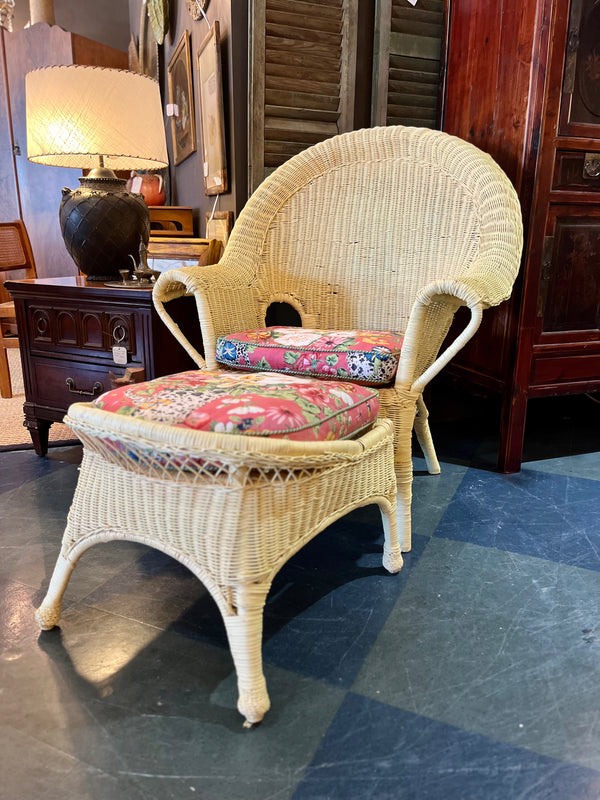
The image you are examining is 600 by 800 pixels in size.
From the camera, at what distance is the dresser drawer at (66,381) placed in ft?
6.05

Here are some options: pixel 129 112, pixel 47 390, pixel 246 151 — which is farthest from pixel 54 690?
pixel 246 151

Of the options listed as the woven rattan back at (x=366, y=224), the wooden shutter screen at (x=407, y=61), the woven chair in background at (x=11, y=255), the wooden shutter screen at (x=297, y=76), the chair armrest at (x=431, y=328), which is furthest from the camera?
the woven chair in background at (x=11, y=255)

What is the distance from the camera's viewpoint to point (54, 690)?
0.99 m

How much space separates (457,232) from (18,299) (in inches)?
55.1

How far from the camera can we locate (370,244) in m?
1.78

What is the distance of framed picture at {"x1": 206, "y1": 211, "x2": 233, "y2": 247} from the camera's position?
2.40 metres

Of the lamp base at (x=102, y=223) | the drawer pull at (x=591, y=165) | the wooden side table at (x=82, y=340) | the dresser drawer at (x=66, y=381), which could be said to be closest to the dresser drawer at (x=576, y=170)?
the drawer pull at (x=591, y=165)

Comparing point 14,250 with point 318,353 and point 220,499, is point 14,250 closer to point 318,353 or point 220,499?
point 318,353

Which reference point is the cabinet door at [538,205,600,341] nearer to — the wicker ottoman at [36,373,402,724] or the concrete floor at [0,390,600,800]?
the concrete floor at [0,390,600,800]

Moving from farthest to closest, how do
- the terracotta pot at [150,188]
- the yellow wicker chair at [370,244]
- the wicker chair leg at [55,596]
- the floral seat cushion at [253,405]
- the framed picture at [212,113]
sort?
the terracotta pot at [150,188] < the framed picture at [212,113] < the yellow wicker chair at [370,244] < the wicker chair leg at [55,596] < the floral seat cushion at [253,405]

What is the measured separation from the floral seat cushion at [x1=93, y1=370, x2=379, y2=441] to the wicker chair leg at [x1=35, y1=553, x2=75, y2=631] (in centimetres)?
31

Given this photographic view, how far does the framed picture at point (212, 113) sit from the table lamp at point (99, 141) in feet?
1.59

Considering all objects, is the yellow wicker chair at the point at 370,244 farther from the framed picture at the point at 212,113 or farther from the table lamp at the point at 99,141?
the framed picture at the point at 212,113

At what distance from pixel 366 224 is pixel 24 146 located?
370 cm
